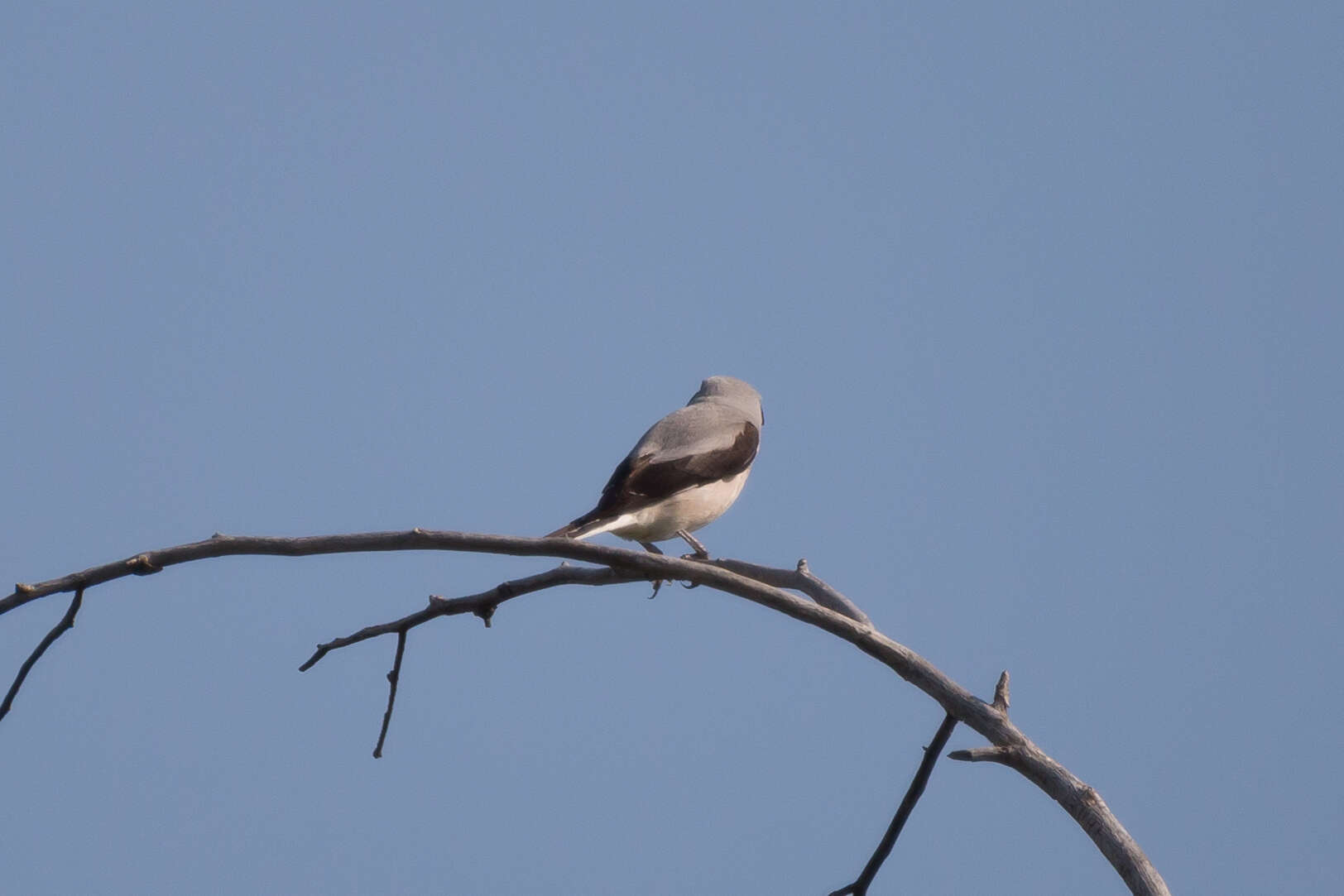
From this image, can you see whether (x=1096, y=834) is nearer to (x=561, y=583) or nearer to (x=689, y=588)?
(x=561, y=583)

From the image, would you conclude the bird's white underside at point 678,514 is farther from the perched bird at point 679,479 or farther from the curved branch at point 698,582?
the curved branch at point 698,582

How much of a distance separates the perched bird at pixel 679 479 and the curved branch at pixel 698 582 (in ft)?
9.40

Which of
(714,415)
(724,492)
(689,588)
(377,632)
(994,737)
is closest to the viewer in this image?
(994,737)

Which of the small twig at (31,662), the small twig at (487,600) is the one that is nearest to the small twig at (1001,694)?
the small twig at (487,600)

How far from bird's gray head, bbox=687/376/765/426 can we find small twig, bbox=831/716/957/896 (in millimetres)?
5502

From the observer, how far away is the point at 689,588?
25.0ft

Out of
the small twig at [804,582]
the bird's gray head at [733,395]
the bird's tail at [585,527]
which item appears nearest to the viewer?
the small twig at [804,582]

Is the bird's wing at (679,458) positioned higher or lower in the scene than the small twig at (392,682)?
higher

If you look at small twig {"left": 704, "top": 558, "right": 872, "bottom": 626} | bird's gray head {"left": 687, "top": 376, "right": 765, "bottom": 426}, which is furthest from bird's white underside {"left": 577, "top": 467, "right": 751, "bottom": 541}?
small twig {"left": 704, "top": 558, "right": 872, "bottom": 626}

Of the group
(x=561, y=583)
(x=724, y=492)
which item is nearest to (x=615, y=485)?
(x=724, y=492)

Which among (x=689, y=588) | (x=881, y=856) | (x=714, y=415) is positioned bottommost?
(x=881, y=856)

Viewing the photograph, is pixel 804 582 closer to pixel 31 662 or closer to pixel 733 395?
pixel 31 662

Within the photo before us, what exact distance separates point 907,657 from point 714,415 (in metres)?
5.05

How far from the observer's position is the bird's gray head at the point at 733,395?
33.7ft
